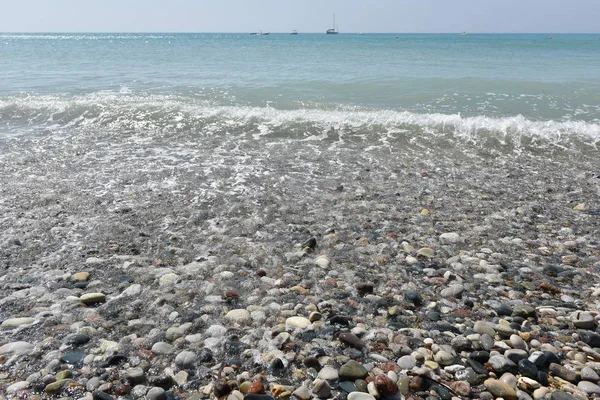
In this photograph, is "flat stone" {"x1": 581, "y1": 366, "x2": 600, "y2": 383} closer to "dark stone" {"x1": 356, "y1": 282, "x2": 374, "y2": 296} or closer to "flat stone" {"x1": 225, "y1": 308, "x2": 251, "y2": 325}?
"dark stone" {"x1": 356, "y1": 282, "x2": 374, "y2": 296}

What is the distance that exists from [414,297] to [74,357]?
10.0ft

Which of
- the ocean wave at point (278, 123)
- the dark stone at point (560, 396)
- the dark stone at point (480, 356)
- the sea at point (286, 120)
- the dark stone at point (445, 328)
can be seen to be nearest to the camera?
the dark stone at point (560, 396)

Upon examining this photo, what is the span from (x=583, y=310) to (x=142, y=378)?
401 cm

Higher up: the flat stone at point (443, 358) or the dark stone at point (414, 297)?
the dark stone at point (414, 297)

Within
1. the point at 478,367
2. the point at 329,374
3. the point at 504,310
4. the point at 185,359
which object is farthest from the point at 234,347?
the point at 504,310

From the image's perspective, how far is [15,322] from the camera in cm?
373

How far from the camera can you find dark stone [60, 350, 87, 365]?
10.8ft

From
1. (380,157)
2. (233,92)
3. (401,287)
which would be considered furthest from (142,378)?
(233,92)

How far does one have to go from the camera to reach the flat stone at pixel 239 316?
3.82 meters

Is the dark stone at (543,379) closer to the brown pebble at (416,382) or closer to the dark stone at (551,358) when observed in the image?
the dark stone at (551,358)

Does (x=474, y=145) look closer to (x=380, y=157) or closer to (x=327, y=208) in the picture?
(x=380, y=157)

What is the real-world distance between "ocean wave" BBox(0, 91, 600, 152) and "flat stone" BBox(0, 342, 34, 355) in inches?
332

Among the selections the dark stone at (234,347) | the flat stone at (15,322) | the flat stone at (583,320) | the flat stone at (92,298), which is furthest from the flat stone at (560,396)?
the flat stone at (15,322)

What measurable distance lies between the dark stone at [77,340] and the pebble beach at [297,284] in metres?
0.01
